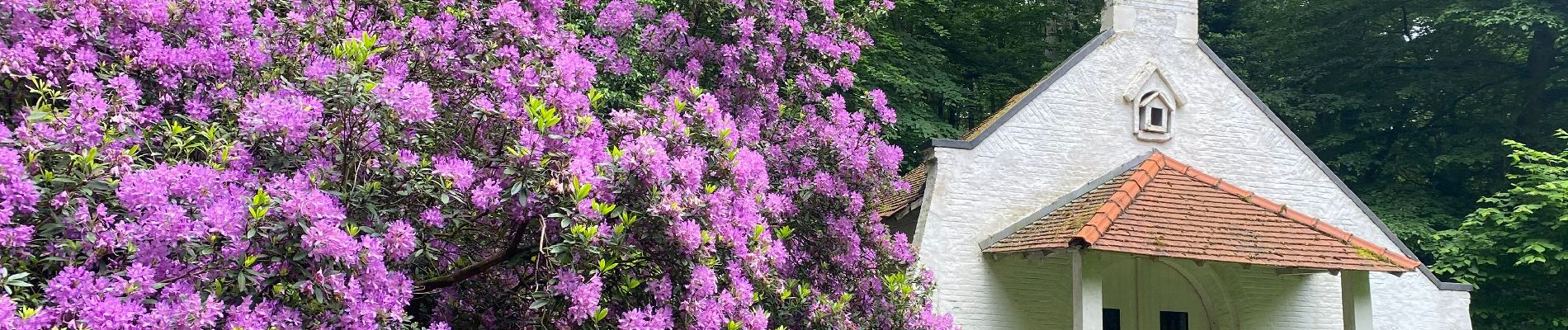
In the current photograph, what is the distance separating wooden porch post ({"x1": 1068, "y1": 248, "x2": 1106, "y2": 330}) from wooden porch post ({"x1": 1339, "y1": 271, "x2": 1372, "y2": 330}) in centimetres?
294

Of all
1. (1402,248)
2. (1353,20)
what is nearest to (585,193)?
(1402,248)

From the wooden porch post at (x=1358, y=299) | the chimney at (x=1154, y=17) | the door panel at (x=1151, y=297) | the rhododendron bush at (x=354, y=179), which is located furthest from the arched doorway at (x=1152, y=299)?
the rhododendron bush at (x=354, y=179)

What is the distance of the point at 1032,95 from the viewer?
1389 centimetres

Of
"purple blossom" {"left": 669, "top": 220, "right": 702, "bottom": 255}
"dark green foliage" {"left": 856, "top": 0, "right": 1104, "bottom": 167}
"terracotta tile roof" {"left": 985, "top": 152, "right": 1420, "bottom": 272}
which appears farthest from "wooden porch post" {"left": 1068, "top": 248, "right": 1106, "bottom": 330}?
"dark green foliage" {"left": 856, "top": 0, "right": 1104, "bottom": 167}

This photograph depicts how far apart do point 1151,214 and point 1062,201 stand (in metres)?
1.42

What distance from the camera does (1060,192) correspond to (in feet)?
45.8

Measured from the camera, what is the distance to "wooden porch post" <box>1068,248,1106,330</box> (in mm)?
12258

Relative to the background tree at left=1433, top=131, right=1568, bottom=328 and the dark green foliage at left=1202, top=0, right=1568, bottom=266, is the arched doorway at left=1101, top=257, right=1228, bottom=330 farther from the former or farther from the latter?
the dark green foliage at left=1202, top=0, right=1568, bottom=266

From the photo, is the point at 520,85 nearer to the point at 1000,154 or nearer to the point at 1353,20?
the point at 1000,154

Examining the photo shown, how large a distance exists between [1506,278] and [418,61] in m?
21.1

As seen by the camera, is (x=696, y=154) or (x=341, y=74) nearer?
(x=341, y=74)

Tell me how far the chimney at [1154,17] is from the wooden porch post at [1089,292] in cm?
358

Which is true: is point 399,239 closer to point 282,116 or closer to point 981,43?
point 282,116

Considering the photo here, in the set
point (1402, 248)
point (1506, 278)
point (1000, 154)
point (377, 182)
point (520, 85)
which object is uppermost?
point (520, 85)
